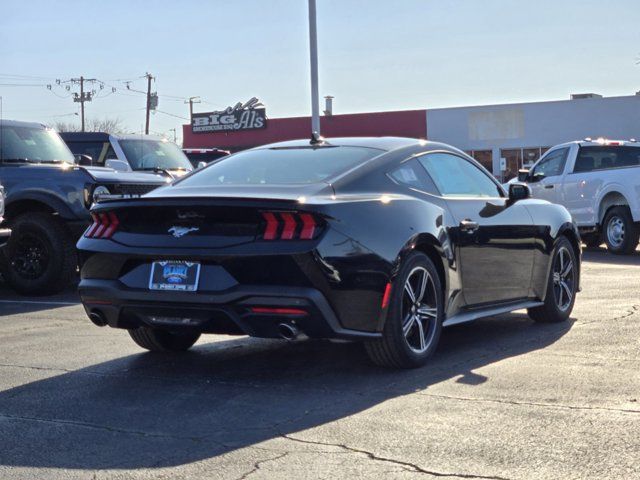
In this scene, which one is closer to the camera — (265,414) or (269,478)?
(269,478)

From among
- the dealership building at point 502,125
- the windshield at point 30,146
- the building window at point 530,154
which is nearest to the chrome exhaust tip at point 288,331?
the windshield at point 30,146

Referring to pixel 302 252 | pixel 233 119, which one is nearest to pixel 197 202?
pixel 302 252

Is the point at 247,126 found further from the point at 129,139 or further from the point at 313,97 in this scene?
the point at 129,139

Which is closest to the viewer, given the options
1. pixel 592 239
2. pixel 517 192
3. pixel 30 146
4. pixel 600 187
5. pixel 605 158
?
pixel 517 192

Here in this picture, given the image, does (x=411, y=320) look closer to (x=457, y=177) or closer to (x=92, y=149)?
(x=457, y=177)

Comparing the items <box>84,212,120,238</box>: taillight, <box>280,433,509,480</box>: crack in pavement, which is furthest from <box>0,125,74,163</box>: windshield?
<box>280,433,509,480</box>: crack in pavement

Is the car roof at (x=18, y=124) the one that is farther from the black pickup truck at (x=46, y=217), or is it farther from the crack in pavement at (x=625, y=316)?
the crack in pavement at (x=625, y=316)

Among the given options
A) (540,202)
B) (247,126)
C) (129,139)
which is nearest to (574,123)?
(247,126)

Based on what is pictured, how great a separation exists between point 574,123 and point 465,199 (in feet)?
140

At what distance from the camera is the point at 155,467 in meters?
4.43

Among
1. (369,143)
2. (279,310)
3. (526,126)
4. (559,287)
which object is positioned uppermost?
(526,126)

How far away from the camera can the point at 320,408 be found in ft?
18.0

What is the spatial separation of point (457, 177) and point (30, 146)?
6414mm

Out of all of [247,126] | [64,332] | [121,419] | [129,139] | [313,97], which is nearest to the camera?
[121,419]
